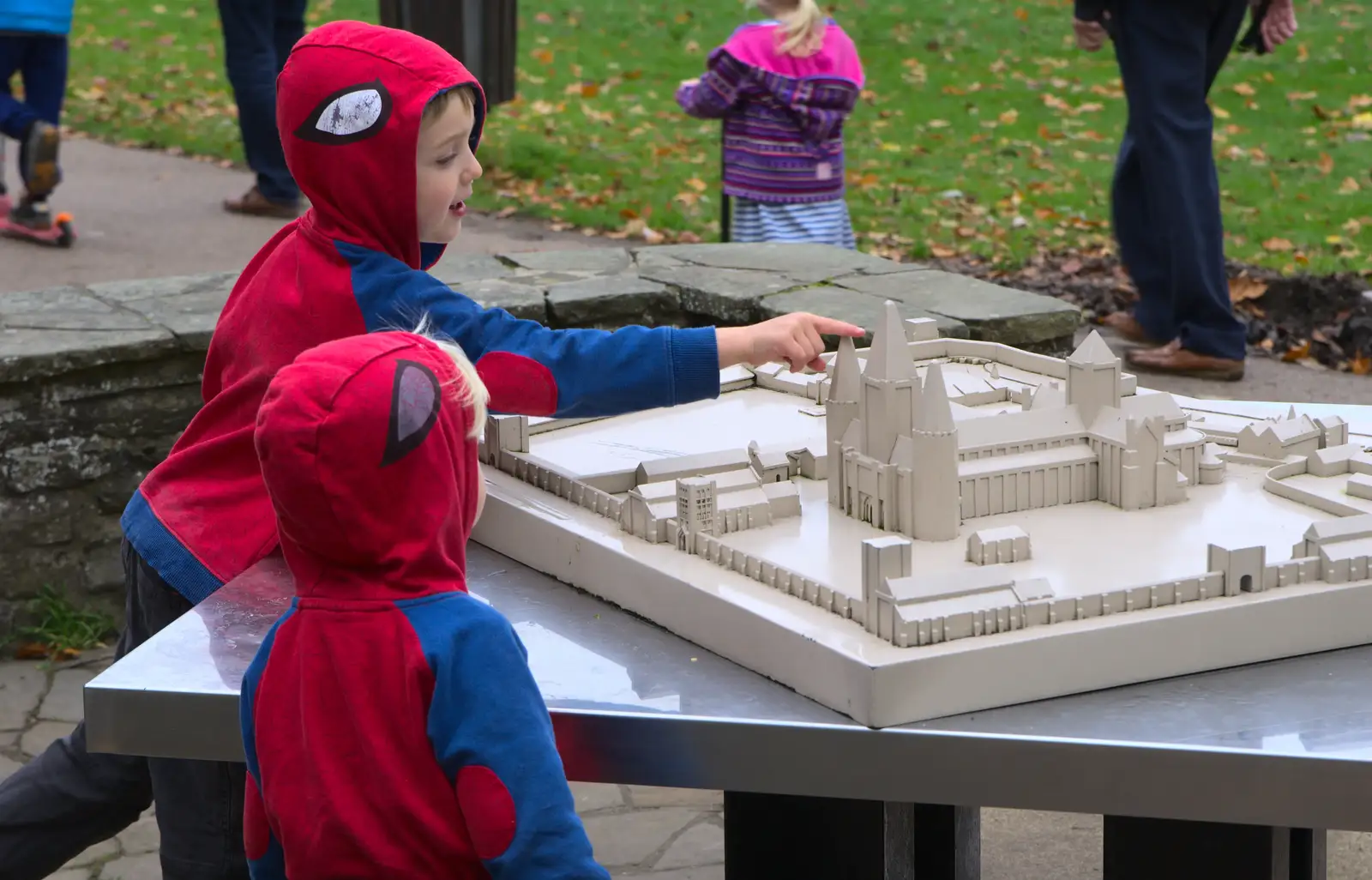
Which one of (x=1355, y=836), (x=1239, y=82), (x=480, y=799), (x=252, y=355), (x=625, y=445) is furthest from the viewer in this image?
(x=1239, y=82)

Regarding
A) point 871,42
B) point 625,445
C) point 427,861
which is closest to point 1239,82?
point 871,42

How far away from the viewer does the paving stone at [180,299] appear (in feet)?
14.0

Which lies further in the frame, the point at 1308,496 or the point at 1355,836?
the point at 1355,836

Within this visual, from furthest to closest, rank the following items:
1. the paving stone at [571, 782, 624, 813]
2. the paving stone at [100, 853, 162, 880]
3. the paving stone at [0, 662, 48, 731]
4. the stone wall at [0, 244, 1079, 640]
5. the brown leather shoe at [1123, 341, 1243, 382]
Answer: the brown leather shoe at [1123, 341, 1243, 382] < the stone wall at [0, 244, 1079, 640] < the paving stone at [0, 662, 48, 731] < the paving stone at [571, 782, 624, 813] < the paving stone at [100, 853, 162, 880]

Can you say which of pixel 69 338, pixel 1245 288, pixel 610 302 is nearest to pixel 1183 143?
pixel 1245 288

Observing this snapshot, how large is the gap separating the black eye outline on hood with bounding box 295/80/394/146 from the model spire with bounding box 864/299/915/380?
675mm

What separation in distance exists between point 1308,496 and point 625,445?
944mm

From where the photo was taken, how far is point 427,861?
5.77 ft

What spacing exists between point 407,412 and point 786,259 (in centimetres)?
342

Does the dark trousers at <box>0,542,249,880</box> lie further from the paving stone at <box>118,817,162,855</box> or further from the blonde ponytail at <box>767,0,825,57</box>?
the blonde ponytail at <box>767,0,825,57</box>

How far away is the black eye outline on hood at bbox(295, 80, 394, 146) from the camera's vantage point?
2211mm

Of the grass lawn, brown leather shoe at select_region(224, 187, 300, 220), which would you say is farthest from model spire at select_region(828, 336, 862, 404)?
brown leather shoe at select_region(224, 187, 300, 220)

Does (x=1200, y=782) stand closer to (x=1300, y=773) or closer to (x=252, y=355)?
(x=1300, y=773)

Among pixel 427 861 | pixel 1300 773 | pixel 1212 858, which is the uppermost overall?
pixel 1300 773
